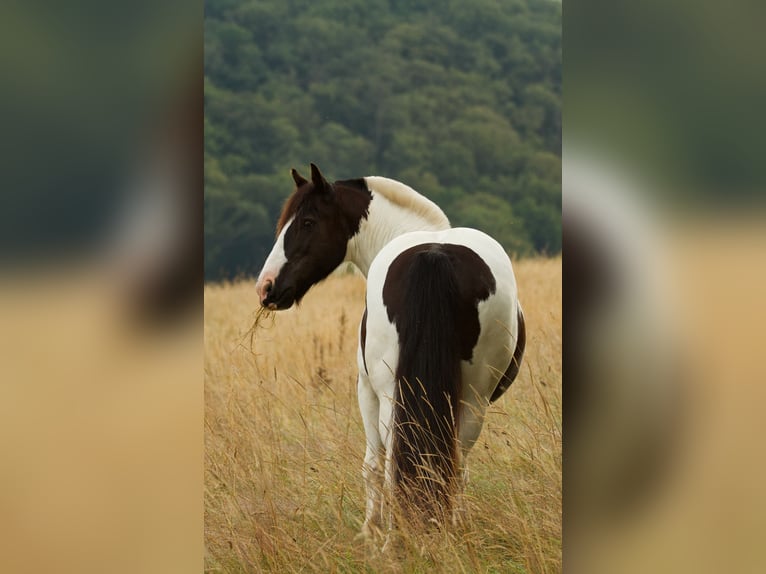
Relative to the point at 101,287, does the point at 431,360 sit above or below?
below

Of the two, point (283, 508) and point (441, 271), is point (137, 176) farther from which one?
point (283, 508)

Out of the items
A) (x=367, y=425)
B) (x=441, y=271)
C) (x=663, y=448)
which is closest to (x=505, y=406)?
(x=367, y=425)

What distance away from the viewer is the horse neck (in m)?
3.08

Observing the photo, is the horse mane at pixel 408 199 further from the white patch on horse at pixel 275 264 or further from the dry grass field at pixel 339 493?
the dry grass field at pixel 339 493

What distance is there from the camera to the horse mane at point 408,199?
10.1 ft

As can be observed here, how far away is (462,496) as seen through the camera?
2.11 meters

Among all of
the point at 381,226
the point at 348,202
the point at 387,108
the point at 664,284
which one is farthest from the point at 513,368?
the point at 387,108

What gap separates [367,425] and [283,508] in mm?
413

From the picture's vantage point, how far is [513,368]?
8.64 ft

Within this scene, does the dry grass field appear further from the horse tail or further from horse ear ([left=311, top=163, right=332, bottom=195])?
horse ear ([left=311, top=163, right=332, bottom=195])

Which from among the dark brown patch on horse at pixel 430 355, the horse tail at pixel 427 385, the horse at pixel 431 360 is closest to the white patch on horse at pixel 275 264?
the horse at pixel 431 360

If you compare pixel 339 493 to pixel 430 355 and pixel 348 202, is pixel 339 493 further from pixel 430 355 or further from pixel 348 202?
pixel 348 202

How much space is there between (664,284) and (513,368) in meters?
2.03

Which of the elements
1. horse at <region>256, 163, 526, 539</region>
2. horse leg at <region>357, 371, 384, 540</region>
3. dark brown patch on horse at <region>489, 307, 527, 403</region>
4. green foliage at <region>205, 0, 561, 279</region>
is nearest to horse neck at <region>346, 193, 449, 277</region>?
horse at <region>256, 163, 526, 539</region>
